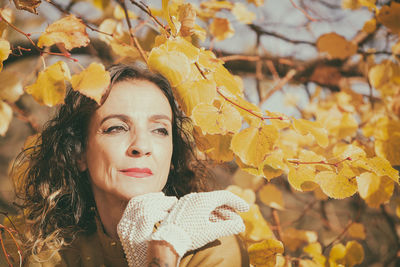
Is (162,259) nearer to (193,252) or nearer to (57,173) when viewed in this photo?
(193,252)

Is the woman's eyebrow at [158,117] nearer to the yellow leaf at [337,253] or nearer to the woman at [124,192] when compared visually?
the woman at [124,192]

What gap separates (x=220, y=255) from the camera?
0.84 metres

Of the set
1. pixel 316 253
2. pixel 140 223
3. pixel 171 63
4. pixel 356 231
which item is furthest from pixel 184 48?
pixel 356 231

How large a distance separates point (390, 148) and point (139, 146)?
2.29ft

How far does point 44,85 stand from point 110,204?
1.13 ft

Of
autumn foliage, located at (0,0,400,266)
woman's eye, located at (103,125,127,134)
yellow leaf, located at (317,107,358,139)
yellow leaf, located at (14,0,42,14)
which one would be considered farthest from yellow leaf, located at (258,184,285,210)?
yellow leaf, located at (14,0,42,14)

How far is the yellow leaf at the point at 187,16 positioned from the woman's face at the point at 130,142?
21 centimetres

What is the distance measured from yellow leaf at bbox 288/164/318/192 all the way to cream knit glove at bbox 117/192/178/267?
0.28 metres

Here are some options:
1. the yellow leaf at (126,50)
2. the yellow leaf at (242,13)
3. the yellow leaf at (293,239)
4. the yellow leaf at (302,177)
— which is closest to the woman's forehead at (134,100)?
the yellow leaf at (126,50)

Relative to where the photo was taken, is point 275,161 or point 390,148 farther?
point 390,148

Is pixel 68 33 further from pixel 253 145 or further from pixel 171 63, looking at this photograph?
pixel 253 145

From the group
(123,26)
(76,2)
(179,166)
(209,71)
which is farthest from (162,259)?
(76,2)

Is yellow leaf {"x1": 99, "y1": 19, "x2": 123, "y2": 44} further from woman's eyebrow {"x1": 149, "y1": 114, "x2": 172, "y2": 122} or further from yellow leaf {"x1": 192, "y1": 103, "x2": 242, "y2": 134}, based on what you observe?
yellow leaf {"x1": 192, "y1": 103, "x2": 242, "y2": 134}

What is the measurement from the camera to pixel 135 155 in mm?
889
